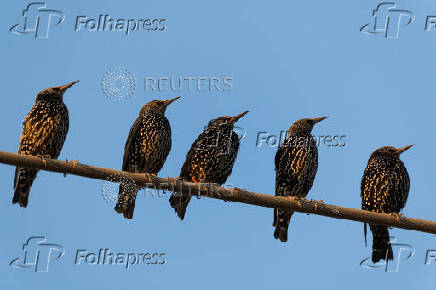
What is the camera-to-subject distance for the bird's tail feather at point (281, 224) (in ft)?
39.2

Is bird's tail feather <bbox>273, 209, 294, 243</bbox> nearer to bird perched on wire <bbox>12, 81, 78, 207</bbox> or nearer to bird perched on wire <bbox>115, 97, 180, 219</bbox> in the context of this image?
bird perched on wire <bbox>115, 97, 180, 219</bbox>

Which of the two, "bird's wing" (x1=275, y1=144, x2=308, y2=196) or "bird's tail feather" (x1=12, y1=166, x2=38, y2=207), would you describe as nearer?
"bird's tail feather" (x1=12, y1=166, x2=38, y2=207)

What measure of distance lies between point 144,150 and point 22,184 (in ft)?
5.82

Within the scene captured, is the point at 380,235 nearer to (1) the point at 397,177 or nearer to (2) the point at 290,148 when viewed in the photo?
(1) the point at 397,177

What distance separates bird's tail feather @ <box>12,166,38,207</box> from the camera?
36.6 feet

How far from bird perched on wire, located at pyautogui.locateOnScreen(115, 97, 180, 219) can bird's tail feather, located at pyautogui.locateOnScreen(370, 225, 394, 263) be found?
129 inches

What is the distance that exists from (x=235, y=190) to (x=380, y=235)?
328cm

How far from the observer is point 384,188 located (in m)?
11.9

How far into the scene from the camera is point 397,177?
39.3 ft

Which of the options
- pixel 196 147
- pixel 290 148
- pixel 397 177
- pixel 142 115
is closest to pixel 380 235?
pixel 397 177

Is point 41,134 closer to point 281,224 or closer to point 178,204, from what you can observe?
point 178,204

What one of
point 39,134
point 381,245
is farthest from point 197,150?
point 381,245

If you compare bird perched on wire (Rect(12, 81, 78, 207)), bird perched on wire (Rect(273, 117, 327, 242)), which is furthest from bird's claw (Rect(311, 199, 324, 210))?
bird perched on wire (Rect(12, 81, 78, 207))

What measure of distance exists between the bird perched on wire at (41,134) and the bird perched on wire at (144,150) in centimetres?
98
